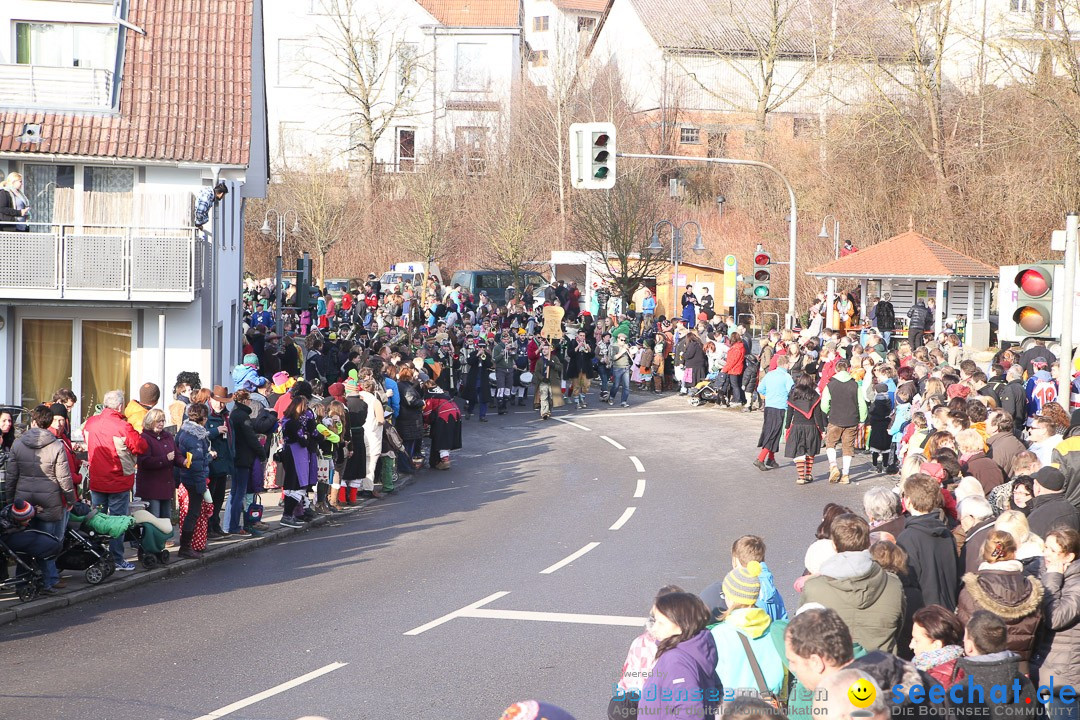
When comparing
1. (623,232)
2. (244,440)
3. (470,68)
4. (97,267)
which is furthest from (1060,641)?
(470,68)

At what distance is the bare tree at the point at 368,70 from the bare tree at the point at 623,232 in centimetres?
2336

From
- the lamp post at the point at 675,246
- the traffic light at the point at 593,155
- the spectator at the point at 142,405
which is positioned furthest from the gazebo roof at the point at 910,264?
the spectator at the point at 142,405

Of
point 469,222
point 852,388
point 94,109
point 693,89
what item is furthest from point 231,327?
point 693,89

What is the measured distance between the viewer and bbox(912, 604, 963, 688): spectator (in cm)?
628

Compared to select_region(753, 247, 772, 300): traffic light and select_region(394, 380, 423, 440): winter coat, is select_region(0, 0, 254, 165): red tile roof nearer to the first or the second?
select_region(394, 380, 423, 440): winter coat

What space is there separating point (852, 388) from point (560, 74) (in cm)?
4380

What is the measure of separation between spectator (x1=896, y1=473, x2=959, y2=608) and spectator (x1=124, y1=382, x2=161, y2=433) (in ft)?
29.8

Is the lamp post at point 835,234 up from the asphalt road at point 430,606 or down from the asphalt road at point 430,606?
up

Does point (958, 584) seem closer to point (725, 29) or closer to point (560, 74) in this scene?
point (560, 74)

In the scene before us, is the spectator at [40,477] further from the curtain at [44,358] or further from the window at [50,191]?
the window at [50,191]

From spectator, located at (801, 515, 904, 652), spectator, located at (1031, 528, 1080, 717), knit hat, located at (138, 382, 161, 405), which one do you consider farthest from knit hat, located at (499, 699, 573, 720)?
knit hat, located at (138, 382, 161, 405)

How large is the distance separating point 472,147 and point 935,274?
35.6 meters

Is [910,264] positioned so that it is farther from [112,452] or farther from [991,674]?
[991,674]

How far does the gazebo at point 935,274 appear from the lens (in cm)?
3346
